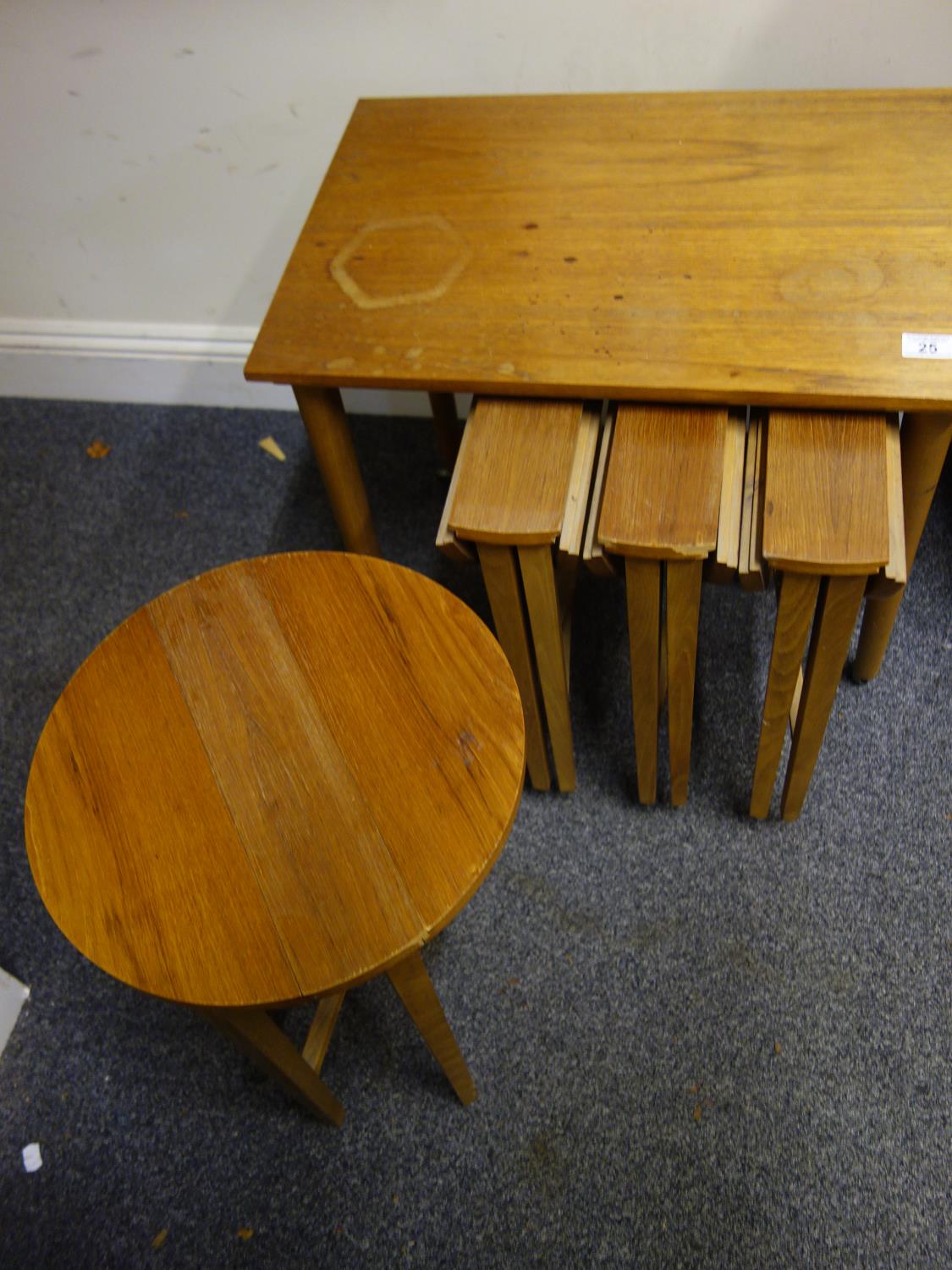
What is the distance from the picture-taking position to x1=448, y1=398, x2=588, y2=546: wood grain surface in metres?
1.03

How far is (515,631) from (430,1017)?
44 centimetres

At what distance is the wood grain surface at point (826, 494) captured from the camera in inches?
37.8

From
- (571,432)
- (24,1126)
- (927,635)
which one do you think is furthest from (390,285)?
(24,1126)

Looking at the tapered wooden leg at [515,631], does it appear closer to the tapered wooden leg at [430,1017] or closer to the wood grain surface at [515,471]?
the wood grain surface at [515,471]

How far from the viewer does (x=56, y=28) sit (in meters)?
1.50

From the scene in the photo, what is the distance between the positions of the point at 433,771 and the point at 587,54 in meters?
1.08

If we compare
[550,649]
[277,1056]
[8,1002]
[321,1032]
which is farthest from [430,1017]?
[8,1002]

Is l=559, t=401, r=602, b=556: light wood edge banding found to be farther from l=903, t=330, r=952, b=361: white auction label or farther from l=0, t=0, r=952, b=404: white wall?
l=0, t=0, r=952, b=404: white wall

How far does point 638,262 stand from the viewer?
1.16 meters

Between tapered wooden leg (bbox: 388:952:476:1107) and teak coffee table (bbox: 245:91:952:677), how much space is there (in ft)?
2.05

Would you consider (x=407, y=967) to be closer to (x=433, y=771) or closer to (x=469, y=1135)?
(x=433, y=771)

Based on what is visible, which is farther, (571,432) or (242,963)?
(571,432)

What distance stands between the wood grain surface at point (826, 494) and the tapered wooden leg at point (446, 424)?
0.70 meters

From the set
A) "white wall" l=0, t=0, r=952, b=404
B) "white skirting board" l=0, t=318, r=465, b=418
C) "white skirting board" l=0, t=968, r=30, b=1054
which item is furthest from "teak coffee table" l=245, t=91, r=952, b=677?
"white skirting board" l=0, t=968, r=30, b=1054
